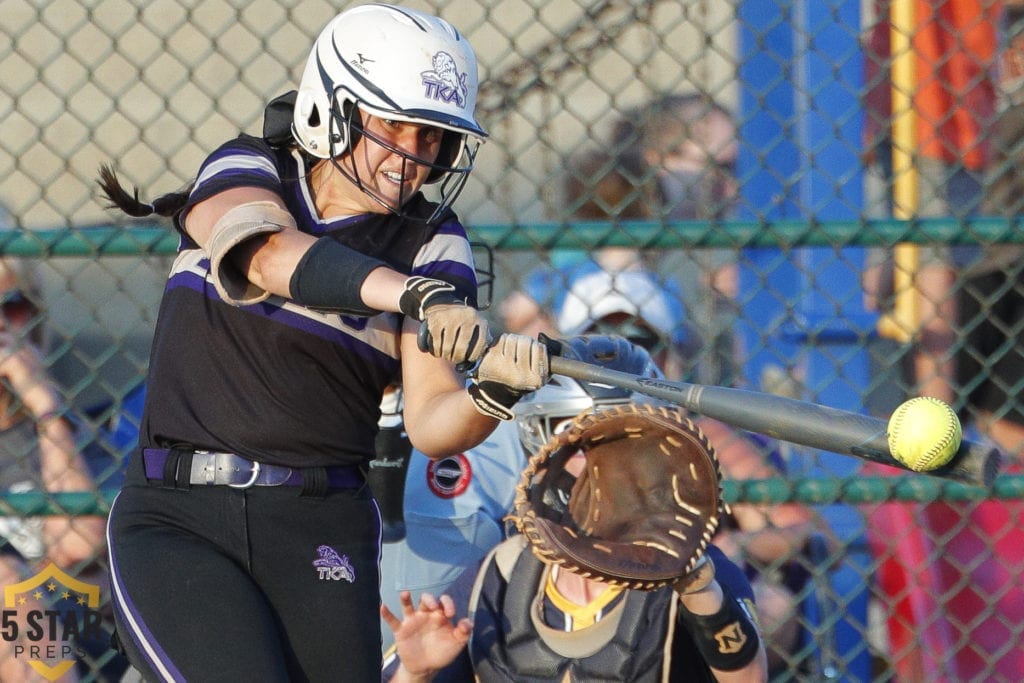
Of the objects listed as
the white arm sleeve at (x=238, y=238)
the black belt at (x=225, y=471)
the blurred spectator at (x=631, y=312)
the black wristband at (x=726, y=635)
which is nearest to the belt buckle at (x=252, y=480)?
the black belt at (x=225, y=471)

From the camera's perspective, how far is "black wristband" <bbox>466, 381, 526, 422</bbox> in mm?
2350

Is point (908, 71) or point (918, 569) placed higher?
point (908, 71)

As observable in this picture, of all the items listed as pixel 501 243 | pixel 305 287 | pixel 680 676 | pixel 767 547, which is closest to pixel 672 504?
pixel 680 676

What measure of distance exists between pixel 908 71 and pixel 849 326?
1056 mm

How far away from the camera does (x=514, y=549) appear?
305 cm

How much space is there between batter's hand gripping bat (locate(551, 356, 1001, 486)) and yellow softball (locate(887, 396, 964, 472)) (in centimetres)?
4

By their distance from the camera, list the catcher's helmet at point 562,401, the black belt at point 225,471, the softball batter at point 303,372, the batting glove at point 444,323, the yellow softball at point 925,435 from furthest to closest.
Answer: the catcher's helmet at point 562,401, the black belt at point 225,471, the softball batter at point 303,372, the batting glove at point 444,323, the yellow softball at point 925,435

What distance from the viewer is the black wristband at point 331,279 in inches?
90.0

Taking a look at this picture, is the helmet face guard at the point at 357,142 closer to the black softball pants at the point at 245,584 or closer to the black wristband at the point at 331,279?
the black wristband at the point at 331,279

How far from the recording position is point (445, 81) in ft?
8.21

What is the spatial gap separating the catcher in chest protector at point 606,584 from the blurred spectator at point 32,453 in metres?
1.02

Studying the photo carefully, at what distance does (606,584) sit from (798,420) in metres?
Answer: 0.70

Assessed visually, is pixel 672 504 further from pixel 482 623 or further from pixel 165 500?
pixel 165 500

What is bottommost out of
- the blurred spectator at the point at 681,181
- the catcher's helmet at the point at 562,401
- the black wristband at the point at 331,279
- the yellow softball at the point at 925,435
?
the blurred spectator at the point at 681,181
